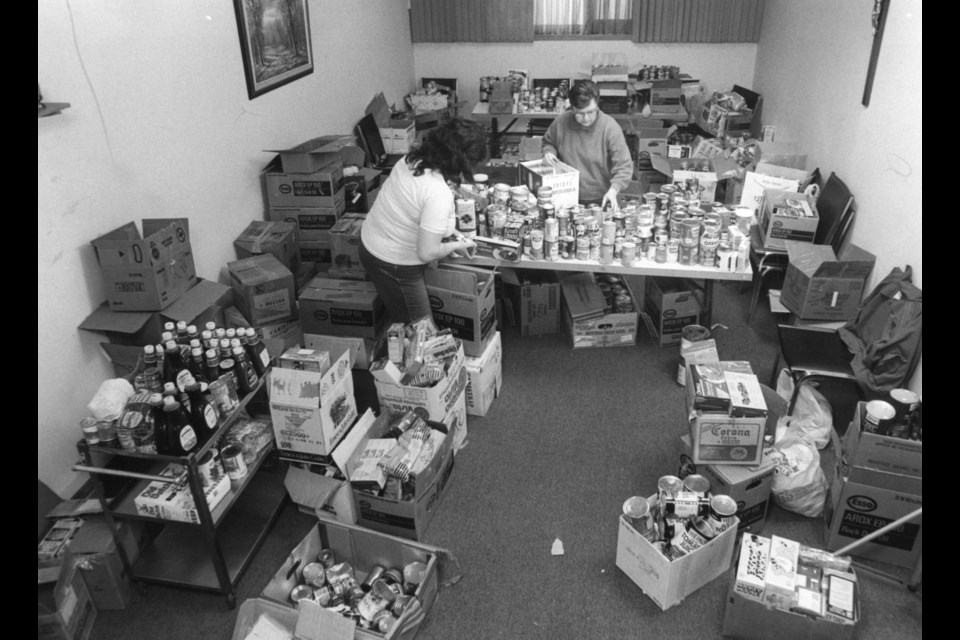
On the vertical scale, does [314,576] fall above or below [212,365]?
below

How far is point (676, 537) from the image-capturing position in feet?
8.33

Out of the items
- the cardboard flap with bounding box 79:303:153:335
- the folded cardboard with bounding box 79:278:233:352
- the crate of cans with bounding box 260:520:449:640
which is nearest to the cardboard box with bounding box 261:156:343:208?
the folded cardboard with bounding box 79:278:233:352

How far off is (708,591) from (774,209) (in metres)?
2.79

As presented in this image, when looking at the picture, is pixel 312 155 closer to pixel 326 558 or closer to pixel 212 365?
pixel 212 365

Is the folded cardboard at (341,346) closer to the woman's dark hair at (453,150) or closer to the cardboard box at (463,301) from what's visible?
the cardboard box at (463,301)

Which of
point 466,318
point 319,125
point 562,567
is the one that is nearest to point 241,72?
point 319,125

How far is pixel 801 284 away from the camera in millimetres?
3832

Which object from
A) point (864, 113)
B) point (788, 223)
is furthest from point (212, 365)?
point (864, 113)

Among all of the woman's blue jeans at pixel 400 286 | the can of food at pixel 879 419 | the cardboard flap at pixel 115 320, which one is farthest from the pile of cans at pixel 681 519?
the cardboard flap at pixel 115 320

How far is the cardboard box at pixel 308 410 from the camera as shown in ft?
9.01

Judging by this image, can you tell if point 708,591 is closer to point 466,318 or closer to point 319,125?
point 466,318

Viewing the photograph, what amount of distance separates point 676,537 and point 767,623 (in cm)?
40

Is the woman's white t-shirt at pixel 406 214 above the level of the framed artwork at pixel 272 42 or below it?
below

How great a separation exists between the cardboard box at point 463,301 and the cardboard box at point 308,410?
32.6 inches
